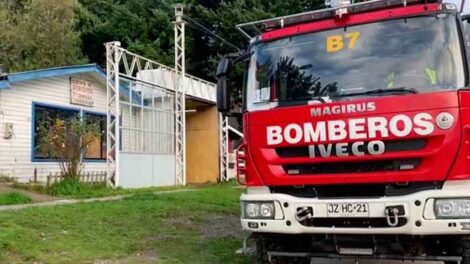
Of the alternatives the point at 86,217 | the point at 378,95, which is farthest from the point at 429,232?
the point at 86,217

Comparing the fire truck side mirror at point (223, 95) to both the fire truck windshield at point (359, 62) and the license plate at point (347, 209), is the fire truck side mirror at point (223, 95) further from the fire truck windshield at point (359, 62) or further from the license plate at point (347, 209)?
the license plate at point (347, 209)

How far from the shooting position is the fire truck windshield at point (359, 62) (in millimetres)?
6160

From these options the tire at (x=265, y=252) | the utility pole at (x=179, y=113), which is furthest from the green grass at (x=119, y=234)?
the utility pole at (x=179, y=113)

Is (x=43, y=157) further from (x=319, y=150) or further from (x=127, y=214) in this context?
(x=319, y=150)

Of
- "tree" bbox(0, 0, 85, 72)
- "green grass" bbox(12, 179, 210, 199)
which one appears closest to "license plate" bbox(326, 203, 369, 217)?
"green grass" bbox(12, 179, 210, 199)

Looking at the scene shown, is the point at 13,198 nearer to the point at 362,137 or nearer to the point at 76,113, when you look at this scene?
the point at 76,113

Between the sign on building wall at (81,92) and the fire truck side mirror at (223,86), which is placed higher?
the sign on building wall at (81,92)

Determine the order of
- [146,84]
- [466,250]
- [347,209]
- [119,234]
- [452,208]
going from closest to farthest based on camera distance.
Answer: [452,208] → [466,250] → [347,209] → [119,234] → [146,84]

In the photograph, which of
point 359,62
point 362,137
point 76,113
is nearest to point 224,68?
point 359,62

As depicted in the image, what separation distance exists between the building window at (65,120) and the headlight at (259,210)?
12.8 m

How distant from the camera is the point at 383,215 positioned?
5.94 metres

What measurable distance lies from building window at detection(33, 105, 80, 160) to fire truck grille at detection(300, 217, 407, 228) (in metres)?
13.9

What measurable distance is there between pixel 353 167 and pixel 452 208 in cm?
106

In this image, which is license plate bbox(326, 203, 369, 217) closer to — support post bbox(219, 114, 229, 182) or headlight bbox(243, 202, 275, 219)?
headlight bbox(243, 202, 275, 219)
